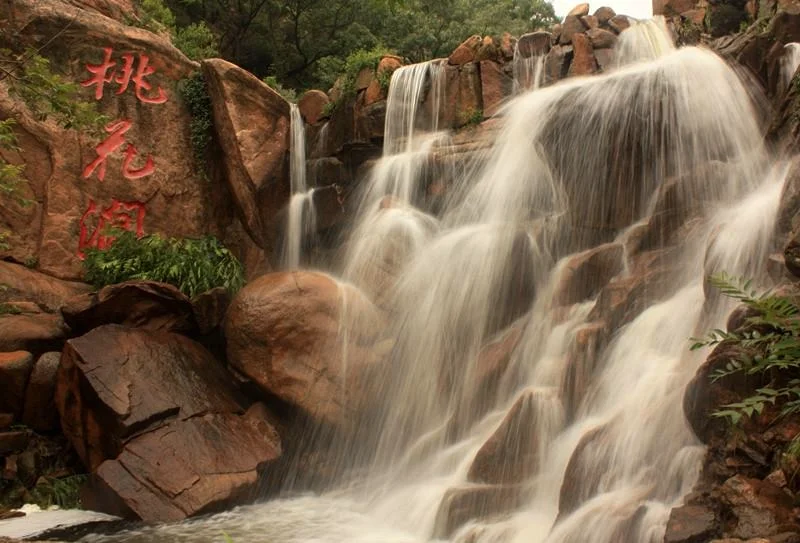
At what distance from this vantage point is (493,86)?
11602 mm

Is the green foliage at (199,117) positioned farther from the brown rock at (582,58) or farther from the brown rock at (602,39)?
the brown rock at (602,39)

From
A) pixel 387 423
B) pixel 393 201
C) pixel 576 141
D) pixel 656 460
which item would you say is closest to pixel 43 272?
pixel 393 201

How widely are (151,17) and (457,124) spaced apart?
6915 millimetres

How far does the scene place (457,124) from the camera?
451 inches

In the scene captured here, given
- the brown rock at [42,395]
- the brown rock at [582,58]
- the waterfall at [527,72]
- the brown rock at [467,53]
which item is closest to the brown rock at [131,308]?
the brown rock at [42,395]

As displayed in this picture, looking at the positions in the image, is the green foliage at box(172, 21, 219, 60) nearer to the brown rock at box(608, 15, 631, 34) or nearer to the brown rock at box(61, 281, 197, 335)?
the brown rock at box(61, 281, 197, 335)

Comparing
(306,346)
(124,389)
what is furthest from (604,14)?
(124,389)

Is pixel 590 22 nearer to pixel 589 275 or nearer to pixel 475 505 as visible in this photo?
pixel 589 275

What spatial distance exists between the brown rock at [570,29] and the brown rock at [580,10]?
99 mm

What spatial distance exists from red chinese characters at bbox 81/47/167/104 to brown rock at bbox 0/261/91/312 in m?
3.09

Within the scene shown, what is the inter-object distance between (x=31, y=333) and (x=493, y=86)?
24.7ft

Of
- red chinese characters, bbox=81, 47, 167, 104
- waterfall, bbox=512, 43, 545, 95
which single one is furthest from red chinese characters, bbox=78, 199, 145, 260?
waterfall, bbox=512, 43, 545, 95

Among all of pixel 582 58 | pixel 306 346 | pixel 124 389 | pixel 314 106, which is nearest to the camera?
pixel 124 389

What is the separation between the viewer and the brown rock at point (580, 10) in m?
11.9
